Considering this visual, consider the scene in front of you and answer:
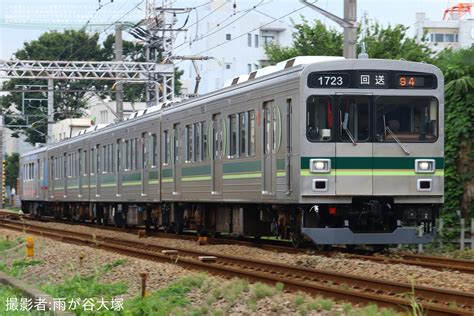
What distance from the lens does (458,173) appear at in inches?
818

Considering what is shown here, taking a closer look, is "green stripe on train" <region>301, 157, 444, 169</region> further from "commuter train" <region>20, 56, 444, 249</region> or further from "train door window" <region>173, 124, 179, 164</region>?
"train door window" <region>173, 124, 179, 164</region>

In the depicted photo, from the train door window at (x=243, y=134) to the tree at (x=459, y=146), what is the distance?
4.05 m

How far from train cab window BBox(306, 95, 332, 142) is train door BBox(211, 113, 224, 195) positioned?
4523 millimetres

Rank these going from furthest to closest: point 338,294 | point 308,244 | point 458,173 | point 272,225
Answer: point 458,173 < point 272,225 < point 308,244 < point 338,294

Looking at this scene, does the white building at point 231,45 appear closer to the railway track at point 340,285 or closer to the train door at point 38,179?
the train door at point 38,179

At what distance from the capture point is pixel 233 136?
20.2 m

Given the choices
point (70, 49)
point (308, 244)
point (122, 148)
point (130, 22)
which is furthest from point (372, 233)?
point (70, 49)

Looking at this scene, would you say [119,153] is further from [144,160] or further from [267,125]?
[267,125]

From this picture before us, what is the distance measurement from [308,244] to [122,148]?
44.2 ft

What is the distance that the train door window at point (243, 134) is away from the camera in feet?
63.8

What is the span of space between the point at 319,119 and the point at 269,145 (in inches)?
64.9

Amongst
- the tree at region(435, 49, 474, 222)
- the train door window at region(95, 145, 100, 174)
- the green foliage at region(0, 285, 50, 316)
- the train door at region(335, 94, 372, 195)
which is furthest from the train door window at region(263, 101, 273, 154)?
the train door window at region(95, 145, 100, 174)

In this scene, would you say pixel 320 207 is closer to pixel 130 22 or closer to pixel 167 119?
pixel 167 119

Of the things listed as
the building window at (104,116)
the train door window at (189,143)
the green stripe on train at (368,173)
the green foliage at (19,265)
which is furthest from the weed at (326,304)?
the building window at (104,116)
